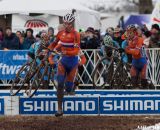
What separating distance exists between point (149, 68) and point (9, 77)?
4.42 metres

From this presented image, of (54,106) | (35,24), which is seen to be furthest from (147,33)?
(54,106)

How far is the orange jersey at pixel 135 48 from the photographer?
1669 cm

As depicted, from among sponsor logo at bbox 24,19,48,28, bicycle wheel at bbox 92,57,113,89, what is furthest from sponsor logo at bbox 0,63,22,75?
sponsor logo at bbox 24,19,48,28

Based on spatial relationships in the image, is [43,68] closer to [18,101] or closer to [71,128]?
[18,101]

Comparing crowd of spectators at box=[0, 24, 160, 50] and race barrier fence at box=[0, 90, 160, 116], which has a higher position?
crowd of spectators at box=[0, 24, 160, 50]

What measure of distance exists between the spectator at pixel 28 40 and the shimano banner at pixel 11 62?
0.85 metres

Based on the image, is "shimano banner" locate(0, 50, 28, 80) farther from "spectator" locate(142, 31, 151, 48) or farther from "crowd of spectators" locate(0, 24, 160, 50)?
"spectator" locate(142, 31, 151, 48)

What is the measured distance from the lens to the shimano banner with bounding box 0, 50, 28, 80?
800 inches

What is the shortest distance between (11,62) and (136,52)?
5.19m

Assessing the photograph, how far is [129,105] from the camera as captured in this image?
46.5 feet

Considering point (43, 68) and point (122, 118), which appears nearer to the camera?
point (122, 118)

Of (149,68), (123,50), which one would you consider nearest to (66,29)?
(123,50)

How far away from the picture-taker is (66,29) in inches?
558

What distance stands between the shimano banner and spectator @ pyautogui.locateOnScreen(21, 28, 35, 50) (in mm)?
850
